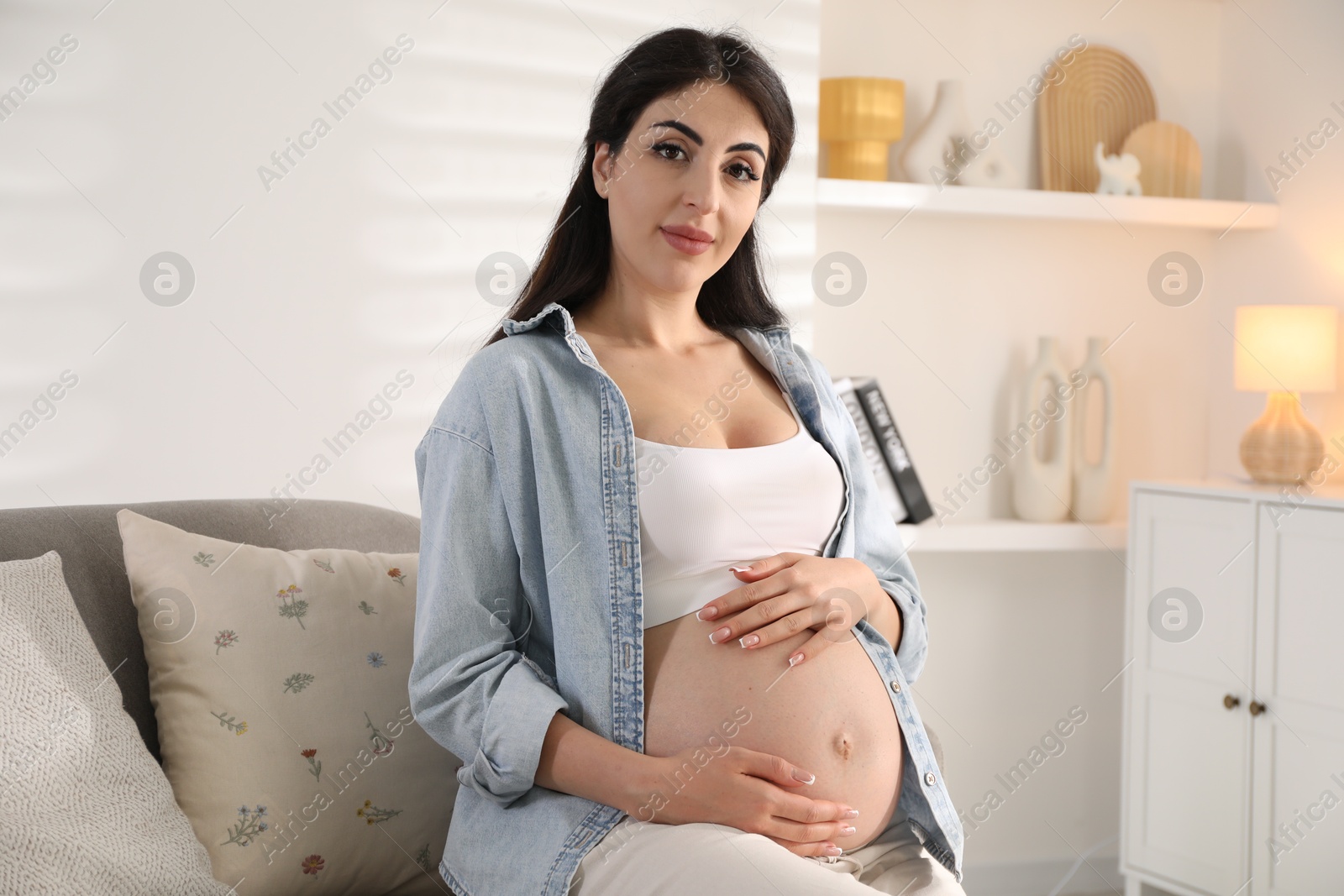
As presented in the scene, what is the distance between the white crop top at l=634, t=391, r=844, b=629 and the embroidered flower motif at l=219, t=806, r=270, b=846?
0.52 meters

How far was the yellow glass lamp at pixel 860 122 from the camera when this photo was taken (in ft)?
8.36

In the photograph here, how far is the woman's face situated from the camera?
1.38 m

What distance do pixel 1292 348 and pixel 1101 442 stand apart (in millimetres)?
489

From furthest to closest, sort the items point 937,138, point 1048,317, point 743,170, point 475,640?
1. point 1048,317
2. point 937,138
3. point 743,170
4. point 475,640

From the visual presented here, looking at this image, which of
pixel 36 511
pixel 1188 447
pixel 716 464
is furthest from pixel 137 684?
pixel 1188 447

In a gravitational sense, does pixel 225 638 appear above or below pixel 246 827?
above

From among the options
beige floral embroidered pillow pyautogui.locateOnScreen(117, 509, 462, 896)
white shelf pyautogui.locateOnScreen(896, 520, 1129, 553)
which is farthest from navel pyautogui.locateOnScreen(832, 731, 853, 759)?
white shelf pyautogui.locateOnScreen(896, 520, 1129, 553)

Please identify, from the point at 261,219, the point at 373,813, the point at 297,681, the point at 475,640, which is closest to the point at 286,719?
the point at 297,681

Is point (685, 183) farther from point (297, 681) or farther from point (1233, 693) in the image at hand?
point (1233, 693)

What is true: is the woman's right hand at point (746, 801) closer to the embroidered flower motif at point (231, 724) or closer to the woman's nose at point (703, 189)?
the embroidered flower motif at point (231, 724)

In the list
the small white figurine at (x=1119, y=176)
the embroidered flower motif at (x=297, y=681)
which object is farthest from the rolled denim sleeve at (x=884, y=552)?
the small white figurine at (x=1119, y=176)

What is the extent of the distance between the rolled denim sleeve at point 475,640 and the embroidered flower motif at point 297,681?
211mm

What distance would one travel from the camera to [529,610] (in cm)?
129

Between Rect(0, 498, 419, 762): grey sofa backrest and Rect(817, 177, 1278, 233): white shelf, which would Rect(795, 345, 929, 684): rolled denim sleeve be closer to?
Rect(0, 498, 419, 762): grey sofa backrest
